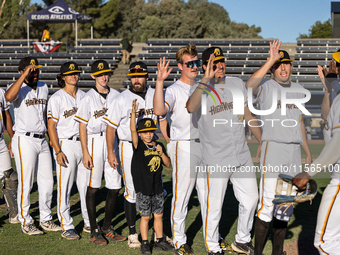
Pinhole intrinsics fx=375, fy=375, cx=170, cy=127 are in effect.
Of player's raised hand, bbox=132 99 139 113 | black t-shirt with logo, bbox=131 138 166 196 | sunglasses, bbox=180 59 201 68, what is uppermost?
sunglasses, bbox=180 59 201 68

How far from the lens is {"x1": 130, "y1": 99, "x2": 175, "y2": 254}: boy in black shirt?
15.3 ft

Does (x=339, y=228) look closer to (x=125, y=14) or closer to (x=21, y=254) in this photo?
(x=21, y=254)

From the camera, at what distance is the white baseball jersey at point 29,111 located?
5.39 metres

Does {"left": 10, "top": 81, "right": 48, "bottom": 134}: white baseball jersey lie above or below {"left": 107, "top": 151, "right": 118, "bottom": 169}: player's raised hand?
above

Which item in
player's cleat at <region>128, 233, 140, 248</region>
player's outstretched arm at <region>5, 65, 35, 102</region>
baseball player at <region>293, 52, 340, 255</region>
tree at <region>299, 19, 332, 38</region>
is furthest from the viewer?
tree at <region>299, 19, 332, 38</region>

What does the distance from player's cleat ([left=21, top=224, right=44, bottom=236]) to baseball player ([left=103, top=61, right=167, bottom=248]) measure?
1.35 metres

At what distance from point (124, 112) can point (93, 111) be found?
20.9 inches

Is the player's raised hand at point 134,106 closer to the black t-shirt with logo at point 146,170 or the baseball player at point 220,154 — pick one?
the black t-shirt with logo at point 146,170

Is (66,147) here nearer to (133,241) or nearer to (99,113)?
(99,113)

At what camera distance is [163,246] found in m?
4.82

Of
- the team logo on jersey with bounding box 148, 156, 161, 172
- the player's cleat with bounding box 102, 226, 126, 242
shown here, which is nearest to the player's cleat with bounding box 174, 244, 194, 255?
the player's cleat with bounding box 102, 226, 126, 242

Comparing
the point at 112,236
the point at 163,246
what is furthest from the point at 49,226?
the point at 163,246

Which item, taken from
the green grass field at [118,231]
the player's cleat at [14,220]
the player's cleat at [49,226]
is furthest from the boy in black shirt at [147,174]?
the player's cleat at [14,220]

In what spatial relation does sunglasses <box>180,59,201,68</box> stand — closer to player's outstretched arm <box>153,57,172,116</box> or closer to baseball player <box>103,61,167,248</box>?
player's outstretched arm <box>153,57,172,116</box>
